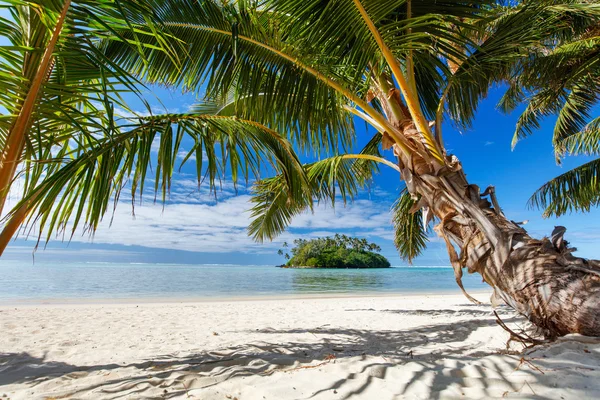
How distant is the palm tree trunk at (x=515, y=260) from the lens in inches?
78.0

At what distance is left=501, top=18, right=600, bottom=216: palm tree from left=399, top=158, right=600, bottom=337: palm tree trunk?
2.83 m

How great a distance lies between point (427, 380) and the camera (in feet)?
5.98

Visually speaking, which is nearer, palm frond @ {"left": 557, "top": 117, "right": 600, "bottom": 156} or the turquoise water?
palm frond @ {"left": 557, "top": 117, "right": 600, "bottom": 156}

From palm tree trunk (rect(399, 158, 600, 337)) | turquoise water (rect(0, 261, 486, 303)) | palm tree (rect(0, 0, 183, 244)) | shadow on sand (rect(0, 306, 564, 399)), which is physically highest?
palm tree (rect(0, 0, 183, 244))

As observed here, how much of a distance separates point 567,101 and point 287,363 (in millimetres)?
7195

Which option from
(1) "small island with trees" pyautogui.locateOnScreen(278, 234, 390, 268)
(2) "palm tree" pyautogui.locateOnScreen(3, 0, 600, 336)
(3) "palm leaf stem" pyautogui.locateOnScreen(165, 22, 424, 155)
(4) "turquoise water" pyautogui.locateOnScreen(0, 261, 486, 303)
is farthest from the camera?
(1) "small island with trees" pyautogui.locateOnScreen(278, 234, 390, 268)

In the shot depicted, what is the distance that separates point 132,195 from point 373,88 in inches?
107

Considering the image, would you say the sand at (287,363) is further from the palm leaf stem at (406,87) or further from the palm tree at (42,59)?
the palm leaf stem at (406,87)

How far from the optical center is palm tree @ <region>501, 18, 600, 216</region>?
433cm

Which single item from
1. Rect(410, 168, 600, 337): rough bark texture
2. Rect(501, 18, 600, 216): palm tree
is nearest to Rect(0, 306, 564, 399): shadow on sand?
Rect(410, 168, 600, 337): rough bark texture

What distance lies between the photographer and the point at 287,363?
8.42ft

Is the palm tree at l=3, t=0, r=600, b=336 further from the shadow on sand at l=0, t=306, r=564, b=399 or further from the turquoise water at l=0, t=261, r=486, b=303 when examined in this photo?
the turquoise water at l=0, t=261, r=486, b=303

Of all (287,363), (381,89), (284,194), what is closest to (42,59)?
(287,363)

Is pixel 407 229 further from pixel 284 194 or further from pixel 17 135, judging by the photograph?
pixel 17 135
